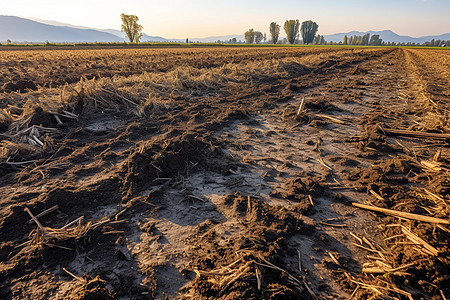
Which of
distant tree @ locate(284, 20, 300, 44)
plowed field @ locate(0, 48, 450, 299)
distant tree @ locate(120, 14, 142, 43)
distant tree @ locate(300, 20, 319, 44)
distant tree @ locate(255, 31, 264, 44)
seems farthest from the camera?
distant tree @ locate(255, 31, 264, 44)

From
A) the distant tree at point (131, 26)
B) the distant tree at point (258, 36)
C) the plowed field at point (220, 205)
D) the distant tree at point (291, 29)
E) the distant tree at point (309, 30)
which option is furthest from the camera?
the distant tree at point (258, 36)

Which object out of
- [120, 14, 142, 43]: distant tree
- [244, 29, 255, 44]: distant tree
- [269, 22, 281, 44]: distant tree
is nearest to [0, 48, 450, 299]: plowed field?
[120, 14, 142, 43]: distant tree

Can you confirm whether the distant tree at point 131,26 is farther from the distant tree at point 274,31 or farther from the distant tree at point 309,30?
the distant tree at point 309,30

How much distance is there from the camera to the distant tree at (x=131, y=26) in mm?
79750

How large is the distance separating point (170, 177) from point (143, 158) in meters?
0.55

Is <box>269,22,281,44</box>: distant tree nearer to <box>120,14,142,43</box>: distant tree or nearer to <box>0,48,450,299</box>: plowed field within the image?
<box>120,14,142,43</box>: distant tree

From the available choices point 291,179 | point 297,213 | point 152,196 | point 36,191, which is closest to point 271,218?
point 297,213

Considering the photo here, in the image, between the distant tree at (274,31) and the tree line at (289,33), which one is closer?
the tree line at (289,33)

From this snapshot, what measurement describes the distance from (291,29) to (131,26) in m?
89.5

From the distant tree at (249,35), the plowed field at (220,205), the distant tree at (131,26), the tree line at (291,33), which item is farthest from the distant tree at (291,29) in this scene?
the plowed field at (220,205)

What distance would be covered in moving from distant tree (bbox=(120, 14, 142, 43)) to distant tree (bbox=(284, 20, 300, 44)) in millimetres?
86325

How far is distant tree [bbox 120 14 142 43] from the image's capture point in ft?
262

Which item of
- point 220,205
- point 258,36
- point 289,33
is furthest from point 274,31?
point 220,205

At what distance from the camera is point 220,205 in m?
2.96
